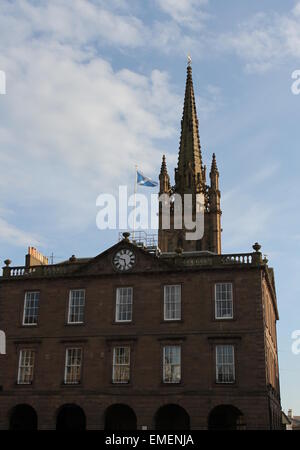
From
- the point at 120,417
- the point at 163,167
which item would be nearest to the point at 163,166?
the point at 163,167

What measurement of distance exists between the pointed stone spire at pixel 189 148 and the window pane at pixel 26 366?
4131cm

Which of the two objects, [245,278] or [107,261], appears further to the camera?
[107,261]

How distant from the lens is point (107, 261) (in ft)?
136

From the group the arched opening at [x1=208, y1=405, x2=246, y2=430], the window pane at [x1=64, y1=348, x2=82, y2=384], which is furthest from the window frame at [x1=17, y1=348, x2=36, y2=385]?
the arched opening at [x1=208, y1=405, x2=246, y2=430]

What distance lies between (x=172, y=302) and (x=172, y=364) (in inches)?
154

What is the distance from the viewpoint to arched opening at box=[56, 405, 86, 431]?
40.4 metres

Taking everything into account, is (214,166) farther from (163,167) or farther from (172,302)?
(172,302)

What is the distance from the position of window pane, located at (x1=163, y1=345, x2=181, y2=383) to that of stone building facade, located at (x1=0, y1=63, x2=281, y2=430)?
0.06m

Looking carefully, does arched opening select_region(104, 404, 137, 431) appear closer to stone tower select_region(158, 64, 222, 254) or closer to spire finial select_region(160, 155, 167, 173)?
stone tower select_region(158, 64, 222, 254)

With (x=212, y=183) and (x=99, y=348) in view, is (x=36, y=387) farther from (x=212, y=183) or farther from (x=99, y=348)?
(x=212, y=183)

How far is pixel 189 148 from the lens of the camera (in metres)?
81.2
